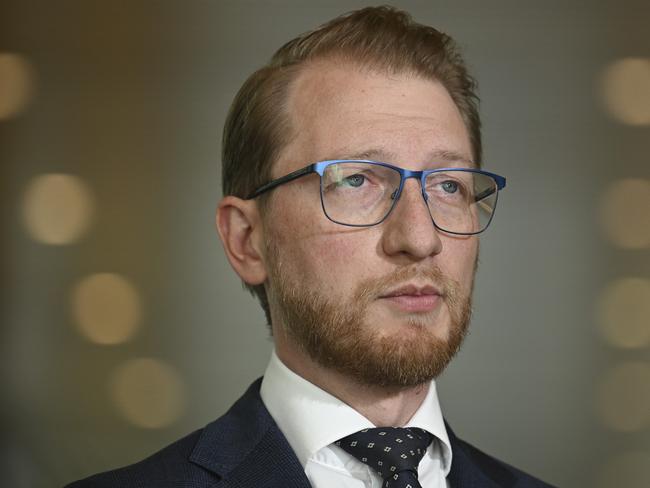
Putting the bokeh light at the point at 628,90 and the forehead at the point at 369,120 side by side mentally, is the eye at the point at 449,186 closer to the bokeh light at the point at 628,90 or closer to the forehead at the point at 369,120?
the forehead at the point at 369,120

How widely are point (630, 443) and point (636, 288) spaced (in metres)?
0.48

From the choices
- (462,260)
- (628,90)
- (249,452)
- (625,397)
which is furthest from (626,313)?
(249,452)

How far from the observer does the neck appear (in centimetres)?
178

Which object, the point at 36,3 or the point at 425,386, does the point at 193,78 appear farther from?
the point at 425,386

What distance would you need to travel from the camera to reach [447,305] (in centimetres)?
177

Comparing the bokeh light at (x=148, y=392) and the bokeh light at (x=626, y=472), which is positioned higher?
the bokeh light at (x=148, y=392)

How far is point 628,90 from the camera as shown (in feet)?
10.2

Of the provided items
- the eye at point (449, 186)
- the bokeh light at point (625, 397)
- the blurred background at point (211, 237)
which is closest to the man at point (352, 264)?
the eye at point (449, 186)

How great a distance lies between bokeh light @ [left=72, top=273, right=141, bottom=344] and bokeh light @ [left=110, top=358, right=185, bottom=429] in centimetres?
10

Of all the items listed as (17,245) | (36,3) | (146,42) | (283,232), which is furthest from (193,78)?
(283,232)

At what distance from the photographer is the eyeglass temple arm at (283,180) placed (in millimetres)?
1780

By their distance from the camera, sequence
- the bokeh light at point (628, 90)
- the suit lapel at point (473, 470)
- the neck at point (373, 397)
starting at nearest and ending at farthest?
the neck at point (373, 397), the suit lapel at point (473, 470), the bokeh light at point (628, 90)

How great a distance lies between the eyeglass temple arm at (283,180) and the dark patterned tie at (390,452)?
0.48 m

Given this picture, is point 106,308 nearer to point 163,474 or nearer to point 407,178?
point 163,474
